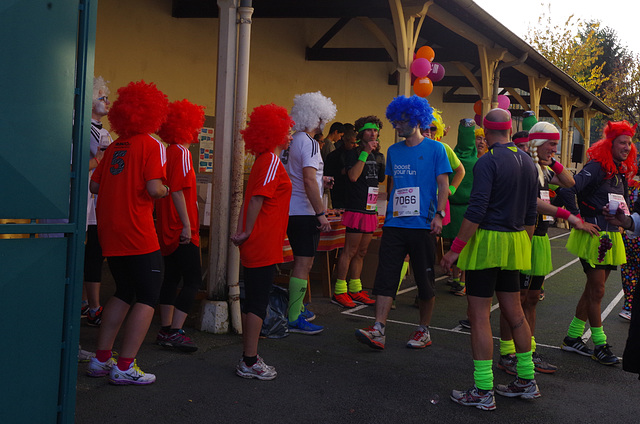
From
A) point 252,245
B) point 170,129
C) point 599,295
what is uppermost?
point 170,129

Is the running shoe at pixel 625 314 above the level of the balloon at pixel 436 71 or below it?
below

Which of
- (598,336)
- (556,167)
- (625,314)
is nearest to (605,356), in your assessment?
(598,336)

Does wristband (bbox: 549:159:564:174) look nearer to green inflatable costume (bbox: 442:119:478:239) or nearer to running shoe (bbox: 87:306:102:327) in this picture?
green inflatable costume (bbox: 442:119:478:239)

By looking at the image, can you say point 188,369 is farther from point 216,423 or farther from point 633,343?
point 633,343

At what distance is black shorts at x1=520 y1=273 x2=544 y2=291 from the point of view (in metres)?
4.62

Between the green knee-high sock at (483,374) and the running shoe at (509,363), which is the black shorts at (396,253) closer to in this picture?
the running shoe at (509,363)

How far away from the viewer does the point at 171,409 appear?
357 centimetres

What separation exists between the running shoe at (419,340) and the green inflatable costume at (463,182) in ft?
6.36

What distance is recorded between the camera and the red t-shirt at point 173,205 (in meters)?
4.48

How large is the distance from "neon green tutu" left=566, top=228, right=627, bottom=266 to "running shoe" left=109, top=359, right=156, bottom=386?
329 centimetres

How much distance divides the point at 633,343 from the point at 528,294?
6.88 feet

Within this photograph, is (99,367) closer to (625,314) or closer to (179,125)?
(179,125)

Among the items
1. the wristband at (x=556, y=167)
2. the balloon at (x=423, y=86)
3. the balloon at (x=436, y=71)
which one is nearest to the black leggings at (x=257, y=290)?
the wristband at (x=556, y=167)

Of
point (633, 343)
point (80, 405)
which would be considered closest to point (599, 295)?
point (633, 343)
